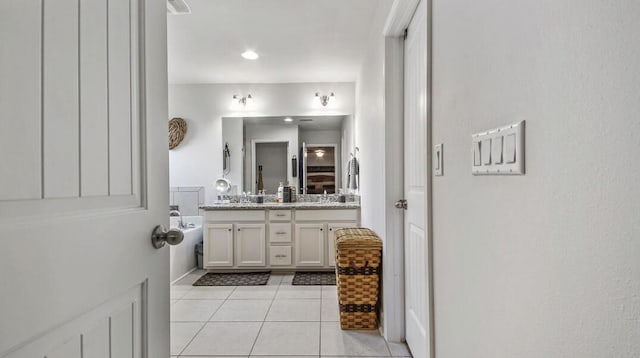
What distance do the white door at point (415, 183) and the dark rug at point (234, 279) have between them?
1969mm

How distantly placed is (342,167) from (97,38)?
12.7 feet

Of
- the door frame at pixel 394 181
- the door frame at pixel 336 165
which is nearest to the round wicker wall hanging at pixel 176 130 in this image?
the door frame at pixel 336 165

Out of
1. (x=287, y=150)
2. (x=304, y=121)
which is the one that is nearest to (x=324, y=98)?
(x=304, y=121)

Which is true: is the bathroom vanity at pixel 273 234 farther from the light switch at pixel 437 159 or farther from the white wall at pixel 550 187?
the white wall at pixel 550 187

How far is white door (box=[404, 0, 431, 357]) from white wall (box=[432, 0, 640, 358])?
70 cm

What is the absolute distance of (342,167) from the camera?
4.46 metres

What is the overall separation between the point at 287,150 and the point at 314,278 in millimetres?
1710

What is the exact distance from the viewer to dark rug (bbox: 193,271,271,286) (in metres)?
3.53

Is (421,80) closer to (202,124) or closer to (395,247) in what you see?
(395,247)

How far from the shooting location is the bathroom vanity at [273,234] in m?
3.87

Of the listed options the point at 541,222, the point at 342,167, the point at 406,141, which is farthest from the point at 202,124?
the point at 541,222

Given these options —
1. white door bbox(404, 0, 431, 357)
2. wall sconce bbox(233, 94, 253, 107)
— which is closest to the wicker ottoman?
white door bbox(404, 0, 431, 357)

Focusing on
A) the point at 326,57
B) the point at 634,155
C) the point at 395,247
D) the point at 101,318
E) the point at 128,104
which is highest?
the point at 326,57

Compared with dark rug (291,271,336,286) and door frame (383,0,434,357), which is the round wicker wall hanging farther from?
door frame (383,0,434,357)
